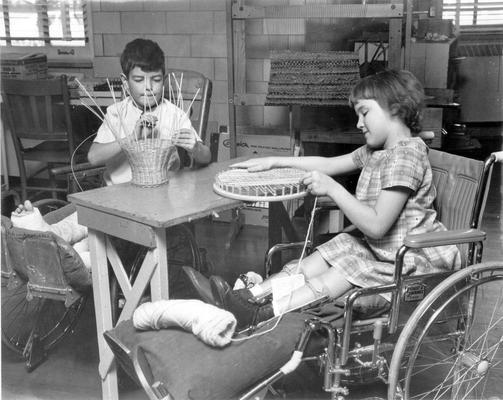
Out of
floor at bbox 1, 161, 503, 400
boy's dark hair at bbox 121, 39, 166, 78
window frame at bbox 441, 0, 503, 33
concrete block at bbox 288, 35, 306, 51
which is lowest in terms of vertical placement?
floor at bbox 1, 161, 503, 400

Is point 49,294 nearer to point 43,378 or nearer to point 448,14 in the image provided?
point 43,378

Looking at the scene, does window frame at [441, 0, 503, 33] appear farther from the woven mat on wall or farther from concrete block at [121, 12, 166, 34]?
concrete block at [121, 12, 166, 34]

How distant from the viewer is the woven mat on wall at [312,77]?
3.52 meters

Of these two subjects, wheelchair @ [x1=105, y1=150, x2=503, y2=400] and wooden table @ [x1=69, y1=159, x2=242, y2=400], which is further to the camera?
wooden table @ [x1=69, y1=159, x2=242, y2=400]

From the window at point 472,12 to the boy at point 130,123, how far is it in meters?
2.05

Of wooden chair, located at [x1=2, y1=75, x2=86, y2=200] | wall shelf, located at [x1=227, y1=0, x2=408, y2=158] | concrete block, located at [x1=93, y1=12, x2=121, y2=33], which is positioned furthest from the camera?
concrete block, located at [x1=93, y1=12, x2=121, y2=33]

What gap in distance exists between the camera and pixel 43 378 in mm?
2510

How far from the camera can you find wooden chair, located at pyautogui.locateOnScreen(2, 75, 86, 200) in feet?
13.0

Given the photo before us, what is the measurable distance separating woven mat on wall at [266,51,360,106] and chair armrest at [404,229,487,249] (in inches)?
70.4

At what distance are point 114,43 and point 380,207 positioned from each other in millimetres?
3236

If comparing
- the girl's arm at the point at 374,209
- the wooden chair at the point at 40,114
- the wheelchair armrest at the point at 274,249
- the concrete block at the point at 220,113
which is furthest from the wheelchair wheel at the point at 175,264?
the concrete block at the point at 220,113

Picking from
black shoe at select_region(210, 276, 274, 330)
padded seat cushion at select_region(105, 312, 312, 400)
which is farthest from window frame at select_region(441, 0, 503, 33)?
padded seat cushion at select_region(105, 312, 312, 400)

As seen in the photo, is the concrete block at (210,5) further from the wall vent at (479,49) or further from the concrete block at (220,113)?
the wall vent at (479,49)

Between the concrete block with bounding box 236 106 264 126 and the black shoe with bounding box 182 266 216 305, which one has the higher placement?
the concrete block with bounding box 236 106 264 126
